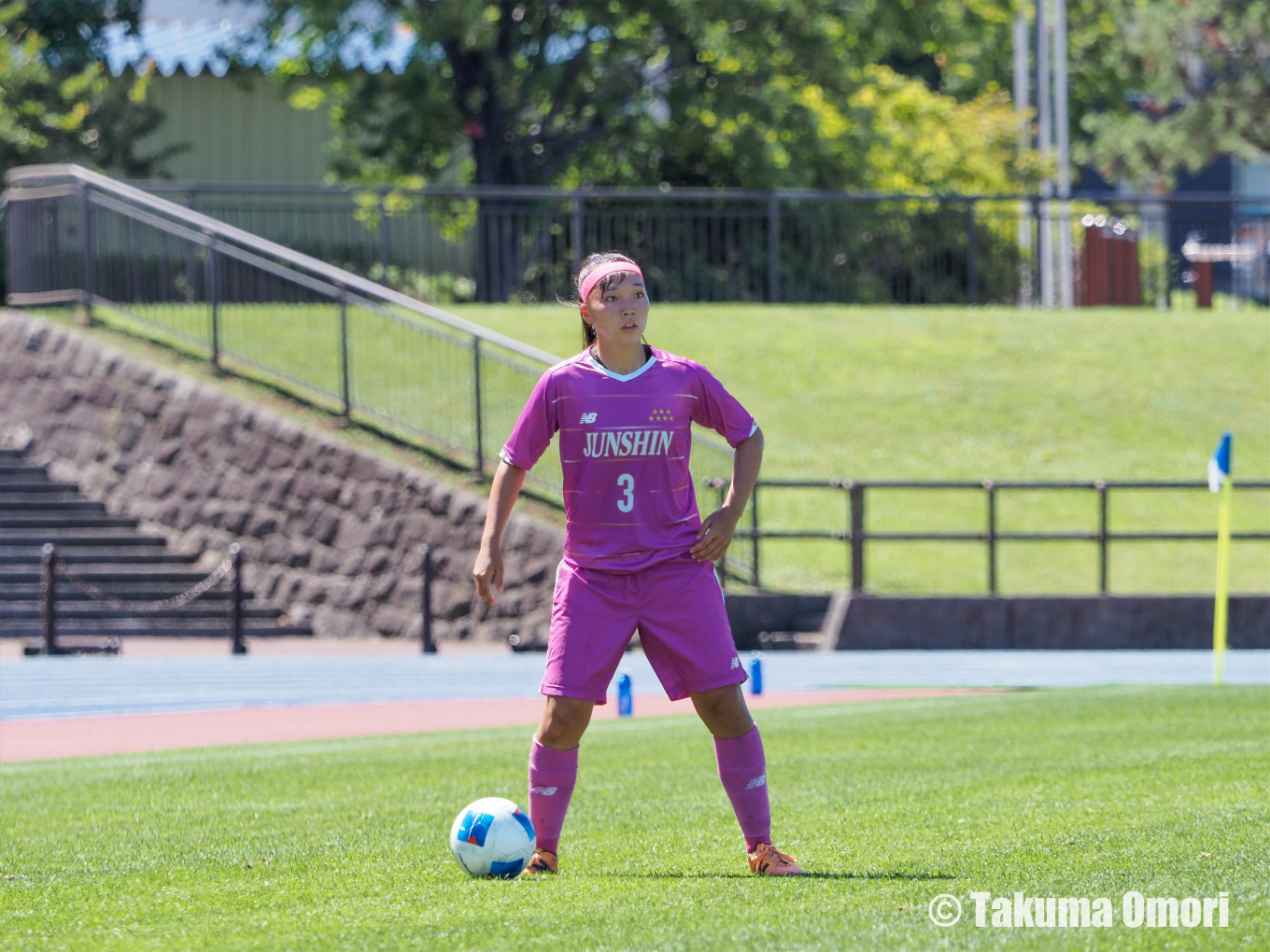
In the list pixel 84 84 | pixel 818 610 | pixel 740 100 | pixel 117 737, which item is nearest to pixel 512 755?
pixel 117 737

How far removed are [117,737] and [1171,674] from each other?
8.88 metres

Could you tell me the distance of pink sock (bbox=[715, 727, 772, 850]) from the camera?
19.0 ft

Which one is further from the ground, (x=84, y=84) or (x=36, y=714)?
(x=84, y=84)

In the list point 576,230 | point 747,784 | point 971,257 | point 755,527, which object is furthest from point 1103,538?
point 747,784

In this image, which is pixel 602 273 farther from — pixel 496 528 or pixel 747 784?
pixel 747 784

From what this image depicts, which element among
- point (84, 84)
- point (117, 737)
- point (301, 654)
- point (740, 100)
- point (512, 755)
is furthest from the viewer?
point (84, 84)

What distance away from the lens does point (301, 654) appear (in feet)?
57.3

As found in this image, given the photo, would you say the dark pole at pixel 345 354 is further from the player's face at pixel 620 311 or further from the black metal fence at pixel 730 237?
the player's face at pixel 620 311

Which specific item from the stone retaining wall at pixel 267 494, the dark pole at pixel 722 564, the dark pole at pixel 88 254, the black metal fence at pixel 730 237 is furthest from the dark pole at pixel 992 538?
the dark pole at pixel 88 254

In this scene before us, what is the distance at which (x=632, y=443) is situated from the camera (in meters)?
5.71

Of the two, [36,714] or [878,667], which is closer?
[36,714]

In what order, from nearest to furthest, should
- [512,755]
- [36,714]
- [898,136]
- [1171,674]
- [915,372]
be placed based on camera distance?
[512,755], [36,714], [1171,674], [915,372], [898,136]

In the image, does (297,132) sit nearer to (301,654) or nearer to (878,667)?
(301,654)

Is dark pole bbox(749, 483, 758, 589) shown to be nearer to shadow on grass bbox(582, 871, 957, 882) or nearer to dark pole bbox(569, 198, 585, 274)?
dark pole bbox(569, 198, 585, 274)
